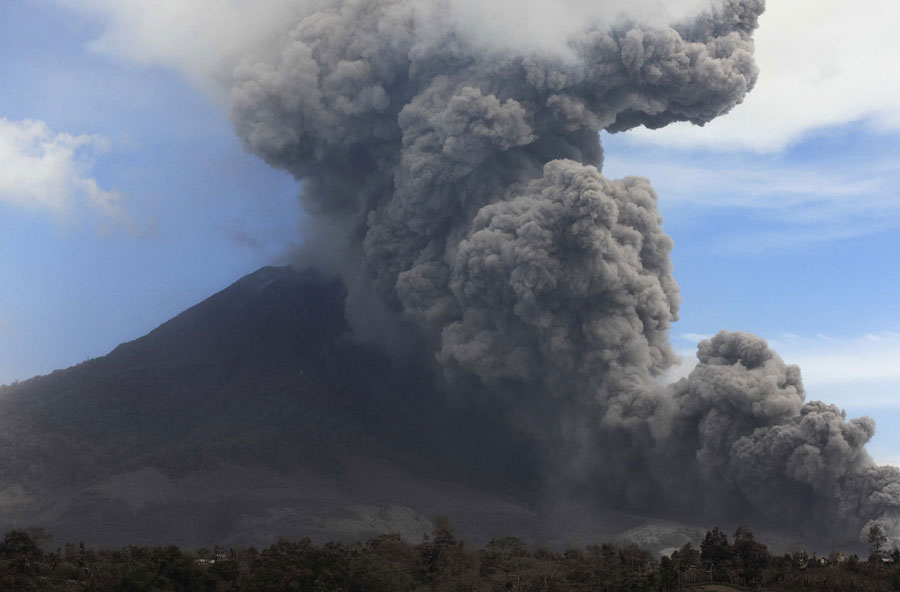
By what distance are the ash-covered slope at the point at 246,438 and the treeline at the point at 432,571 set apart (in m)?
15.0

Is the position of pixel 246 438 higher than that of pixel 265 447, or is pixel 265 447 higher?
pixel 246 438

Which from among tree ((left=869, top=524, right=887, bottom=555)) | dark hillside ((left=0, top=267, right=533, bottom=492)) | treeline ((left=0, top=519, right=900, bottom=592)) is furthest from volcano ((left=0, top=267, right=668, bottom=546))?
treeline ((left=0, top=519, right=900, bottom=592))

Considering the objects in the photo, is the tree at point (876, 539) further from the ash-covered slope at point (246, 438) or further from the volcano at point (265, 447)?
the ash-covered slope at point (246, 438)

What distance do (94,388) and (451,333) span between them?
90.2ft

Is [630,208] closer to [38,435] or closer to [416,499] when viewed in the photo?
[416,499]

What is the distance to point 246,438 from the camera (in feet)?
198

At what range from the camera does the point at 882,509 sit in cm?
4022

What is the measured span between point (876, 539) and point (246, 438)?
33.0 metres

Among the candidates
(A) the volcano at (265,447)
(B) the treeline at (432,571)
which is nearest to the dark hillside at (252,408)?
(A) the volcano at (265,447)

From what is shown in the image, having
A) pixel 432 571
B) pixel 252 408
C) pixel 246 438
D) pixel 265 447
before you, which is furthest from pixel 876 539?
pixel 252 408

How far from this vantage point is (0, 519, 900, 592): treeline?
1214 inches

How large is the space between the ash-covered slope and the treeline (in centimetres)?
1500

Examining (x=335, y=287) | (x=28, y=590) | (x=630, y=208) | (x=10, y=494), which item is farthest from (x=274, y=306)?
(x=28, y=590)

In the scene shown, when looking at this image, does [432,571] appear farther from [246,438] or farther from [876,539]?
[246,438]
